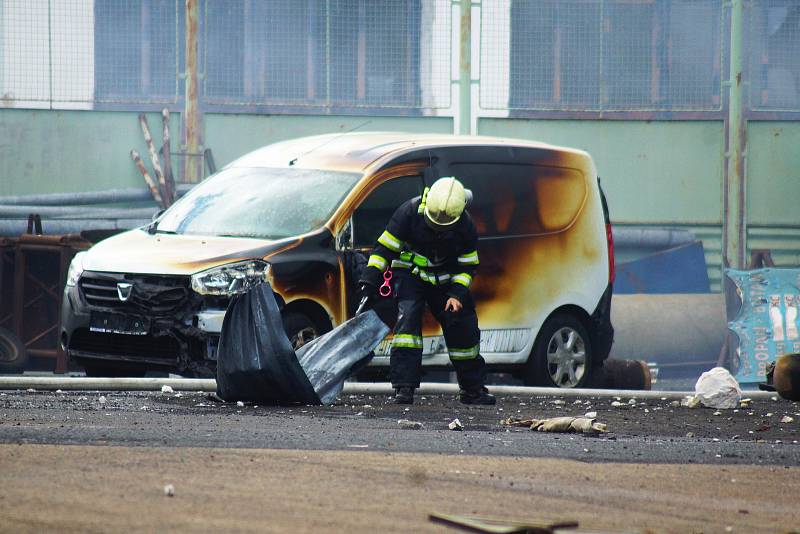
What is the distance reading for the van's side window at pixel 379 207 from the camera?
11352mm

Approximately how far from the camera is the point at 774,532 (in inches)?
224

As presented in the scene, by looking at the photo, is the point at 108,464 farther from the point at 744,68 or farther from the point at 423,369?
the point at 744,68

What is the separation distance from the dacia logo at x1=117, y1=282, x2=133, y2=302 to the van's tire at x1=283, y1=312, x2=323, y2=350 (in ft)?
3.35

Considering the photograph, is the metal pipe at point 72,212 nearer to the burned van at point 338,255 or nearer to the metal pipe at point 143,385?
the burned van at point 338,255

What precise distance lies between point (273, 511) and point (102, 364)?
222 inches

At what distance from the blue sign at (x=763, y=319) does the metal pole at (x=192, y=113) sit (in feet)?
22.7

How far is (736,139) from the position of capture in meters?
21.8

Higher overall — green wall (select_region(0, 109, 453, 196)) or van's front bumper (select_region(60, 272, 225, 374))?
green wall (select_region(0, 109, 453, 196))

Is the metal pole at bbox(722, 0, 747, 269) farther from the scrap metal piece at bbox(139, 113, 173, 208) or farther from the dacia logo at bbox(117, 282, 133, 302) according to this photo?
the dacia logo at bbox(117, 282, 133, 302)

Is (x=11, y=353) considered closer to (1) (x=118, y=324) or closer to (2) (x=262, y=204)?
(2) (x=262, y=204)

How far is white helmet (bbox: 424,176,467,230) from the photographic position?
1016 cm

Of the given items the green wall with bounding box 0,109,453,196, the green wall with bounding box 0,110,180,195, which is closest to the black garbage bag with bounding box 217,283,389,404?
the green wall with bounding box 0,109,453,196

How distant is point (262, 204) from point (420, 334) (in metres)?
1.77

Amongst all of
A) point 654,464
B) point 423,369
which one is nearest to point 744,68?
point 423,369
